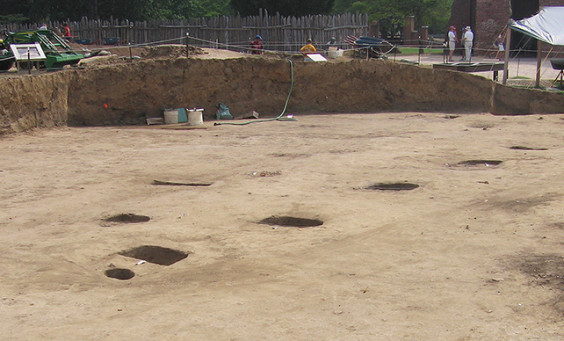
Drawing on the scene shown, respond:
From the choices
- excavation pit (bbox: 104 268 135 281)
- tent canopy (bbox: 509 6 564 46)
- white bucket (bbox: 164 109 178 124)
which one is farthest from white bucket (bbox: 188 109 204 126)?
excavation pit (bbox: 104 268 135 281)

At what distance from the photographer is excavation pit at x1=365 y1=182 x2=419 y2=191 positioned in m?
11.7

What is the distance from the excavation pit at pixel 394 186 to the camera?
1171 cm

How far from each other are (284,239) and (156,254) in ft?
5.76

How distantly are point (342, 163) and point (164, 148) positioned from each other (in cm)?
447

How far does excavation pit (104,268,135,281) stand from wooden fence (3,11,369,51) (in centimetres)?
1991

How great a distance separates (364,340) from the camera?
5.97 metres

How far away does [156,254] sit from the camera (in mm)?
8867

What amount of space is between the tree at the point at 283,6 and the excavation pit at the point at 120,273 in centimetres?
2569

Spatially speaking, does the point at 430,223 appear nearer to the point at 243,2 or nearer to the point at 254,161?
the point at 254,161

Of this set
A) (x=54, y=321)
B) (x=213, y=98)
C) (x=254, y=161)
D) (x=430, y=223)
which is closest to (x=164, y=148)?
(x=254, y=161)

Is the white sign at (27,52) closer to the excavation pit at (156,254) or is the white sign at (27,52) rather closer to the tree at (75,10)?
the excavation pit at (156,254)

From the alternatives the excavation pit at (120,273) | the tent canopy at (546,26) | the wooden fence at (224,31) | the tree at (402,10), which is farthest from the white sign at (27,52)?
the tree at (402,10)

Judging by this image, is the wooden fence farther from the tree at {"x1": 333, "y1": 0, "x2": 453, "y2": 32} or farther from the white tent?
the tree at {"x1": 333, "y1": 0, "x2": 453, "y2": 32}

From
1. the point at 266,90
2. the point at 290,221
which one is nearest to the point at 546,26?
the point at 266,90
